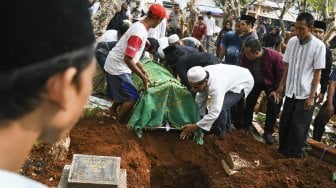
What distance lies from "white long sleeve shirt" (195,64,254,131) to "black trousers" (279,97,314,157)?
2.64 ft

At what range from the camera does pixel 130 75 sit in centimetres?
563

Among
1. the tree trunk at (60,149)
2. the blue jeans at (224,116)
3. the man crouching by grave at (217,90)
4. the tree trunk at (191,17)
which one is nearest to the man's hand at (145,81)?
the man crouching by grave at (217,90)

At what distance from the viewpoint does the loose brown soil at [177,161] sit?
4336 mm

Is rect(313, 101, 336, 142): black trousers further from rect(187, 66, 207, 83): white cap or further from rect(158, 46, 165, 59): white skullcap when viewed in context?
rect(158, 46, 165, 59): white skullcap

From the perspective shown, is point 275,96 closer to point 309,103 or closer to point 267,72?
point 267,72

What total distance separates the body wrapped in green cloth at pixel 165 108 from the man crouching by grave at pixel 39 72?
471cm

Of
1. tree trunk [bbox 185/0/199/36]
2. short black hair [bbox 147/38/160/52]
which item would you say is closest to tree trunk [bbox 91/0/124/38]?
short black hair [bbox 147/38/160/52]

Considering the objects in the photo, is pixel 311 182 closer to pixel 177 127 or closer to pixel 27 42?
pixel 177 127

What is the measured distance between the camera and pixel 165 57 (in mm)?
7473

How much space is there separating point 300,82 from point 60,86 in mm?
4737

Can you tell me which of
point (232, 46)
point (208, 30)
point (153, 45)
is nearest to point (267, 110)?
point (232, 46)

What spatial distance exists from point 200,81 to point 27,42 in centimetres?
470

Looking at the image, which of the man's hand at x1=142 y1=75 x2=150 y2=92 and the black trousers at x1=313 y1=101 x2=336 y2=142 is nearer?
the man's hand at x1=142 y1=75 x2=150 y2=92

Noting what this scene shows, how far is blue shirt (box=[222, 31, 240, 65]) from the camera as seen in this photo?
7637 millimetres
